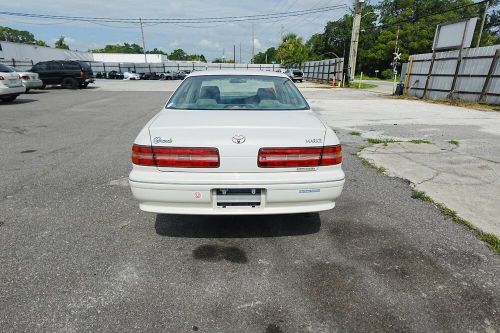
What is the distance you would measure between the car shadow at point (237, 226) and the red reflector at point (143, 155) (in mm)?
894

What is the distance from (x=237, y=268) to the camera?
2.65 m

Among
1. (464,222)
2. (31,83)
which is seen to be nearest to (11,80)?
(31,83)

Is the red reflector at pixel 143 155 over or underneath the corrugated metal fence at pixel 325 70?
over

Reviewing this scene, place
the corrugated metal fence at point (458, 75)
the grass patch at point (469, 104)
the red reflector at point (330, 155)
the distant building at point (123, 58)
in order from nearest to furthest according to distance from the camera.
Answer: the red reflector at point (330, 155), the grass patch at point (469, 104), the corrugated metal fence at point (458, 75), the distant building at point (123, 58)

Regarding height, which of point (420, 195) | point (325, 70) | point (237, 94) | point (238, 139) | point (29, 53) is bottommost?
point (420, 195)

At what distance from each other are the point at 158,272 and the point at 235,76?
Result: 2544 millimetres

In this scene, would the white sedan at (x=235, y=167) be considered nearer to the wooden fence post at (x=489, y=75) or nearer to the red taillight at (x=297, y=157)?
the red taillight at (x=297, y=157)

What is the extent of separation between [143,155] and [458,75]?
694 inches

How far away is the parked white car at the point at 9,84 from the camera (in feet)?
40.3

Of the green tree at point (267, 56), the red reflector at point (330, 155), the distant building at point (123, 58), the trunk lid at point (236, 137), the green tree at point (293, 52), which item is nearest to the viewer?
the trunk lid at point (236, 137)

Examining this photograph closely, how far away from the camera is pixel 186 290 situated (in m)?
2.38

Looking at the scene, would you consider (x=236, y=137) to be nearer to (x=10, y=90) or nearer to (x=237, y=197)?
(x=237, y=197)

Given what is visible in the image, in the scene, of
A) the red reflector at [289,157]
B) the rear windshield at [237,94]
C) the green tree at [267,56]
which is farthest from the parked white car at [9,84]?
the green tree at [267,56]

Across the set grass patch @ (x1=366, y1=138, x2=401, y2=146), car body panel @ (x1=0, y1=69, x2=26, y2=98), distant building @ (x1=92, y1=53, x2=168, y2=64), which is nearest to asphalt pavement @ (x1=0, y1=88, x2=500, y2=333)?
grass patch @ (x1=366, y1=138, x2=401, y2=146)
